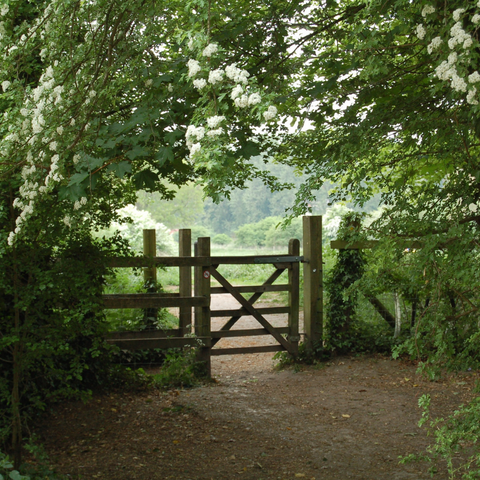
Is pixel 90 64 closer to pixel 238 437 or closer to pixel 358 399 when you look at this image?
pixel 238 437

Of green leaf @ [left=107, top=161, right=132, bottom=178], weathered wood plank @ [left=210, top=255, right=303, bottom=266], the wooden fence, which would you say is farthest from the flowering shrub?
weathered wood plank @ [left=210, top=255, right=303, bottom=266]

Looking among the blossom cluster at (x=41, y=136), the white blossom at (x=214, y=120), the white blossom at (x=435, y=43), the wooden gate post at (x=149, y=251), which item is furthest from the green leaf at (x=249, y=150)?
the wooden gate post at (x=149, y=251)

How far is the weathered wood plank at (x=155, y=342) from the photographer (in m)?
5.36

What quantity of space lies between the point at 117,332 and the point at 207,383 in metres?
1.17

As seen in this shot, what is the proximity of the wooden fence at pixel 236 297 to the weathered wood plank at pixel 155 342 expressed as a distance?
11mm

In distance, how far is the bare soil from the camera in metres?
3.73

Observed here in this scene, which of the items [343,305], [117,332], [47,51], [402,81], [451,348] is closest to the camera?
[451,348]

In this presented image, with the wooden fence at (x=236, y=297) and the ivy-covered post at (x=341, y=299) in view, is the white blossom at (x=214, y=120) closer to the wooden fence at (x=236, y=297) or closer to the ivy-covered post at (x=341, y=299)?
the wooden fence at (x=236, y=297)

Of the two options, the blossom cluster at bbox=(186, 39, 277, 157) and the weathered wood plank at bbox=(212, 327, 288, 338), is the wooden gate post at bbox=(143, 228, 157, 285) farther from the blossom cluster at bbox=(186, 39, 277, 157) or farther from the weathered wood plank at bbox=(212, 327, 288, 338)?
the blossom cluster at bbox=(186, 39, 277, 157)

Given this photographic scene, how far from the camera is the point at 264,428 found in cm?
458

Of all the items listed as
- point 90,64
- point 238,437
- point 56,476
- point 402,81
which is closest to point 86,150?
point 90,64

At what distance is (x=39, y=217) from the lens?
331 centimetres

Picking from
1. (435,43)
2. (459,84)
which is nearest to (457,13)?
(435,43)

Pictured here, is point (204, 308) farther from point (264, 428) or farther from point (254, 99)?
point (254, 99)
